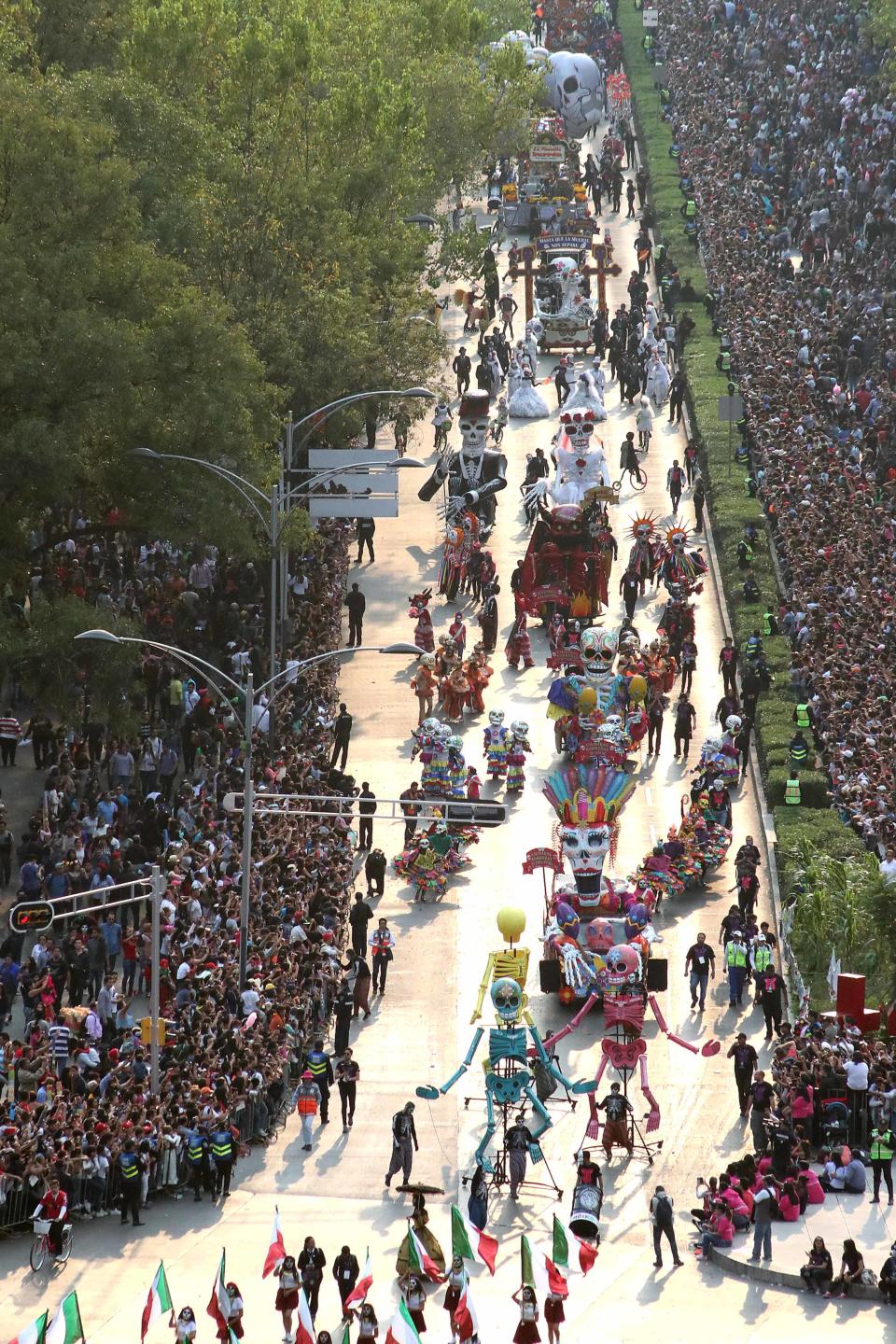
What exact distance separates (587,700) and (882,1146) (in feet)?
50.4

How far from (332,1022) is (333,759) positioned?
449 inches

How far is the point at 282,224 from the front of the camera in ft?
225

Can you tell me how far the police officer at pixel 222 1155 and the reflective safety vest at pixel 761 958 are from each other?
33.9ft

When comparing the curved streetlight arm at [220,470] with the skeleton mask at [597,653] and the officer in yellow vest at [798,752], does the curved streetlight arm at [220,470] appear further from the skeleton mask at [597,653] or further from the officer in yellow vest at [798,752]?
the officer in yellow vest at [798,752]

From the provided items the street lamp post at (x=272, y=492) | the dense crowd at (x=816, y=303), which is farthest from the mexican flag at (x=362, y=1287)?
the street lamp post at (x=272, y=492)

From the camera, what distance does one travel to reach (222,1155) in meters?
41.0

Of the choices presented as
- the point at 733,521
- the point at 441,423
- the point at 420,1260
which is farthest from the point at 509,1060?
the point at 441,423

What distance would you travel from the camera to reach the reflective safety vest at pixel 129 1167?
1578 inches

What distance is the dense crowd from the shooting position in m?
59.1

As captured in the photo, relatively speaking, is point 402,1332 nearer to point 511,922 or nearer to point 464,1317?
point 464,1317

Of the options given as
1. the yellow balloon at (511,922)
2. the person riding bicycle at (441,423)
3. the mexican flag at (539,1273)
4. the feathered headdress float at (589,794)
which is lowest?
the mexican flag at (539,1273)

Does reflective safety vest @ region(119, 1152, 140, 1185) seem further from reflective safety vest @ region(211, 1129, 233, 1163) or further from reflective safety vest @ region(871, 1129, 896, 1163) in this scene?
reflective safety vest @ region(871, 1129, 896, 1163)

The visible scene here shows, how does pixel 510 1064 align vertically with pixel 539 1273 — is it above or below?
above

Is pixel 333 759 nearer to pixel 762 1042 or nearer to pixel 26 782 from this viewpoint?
pixel 26 782
